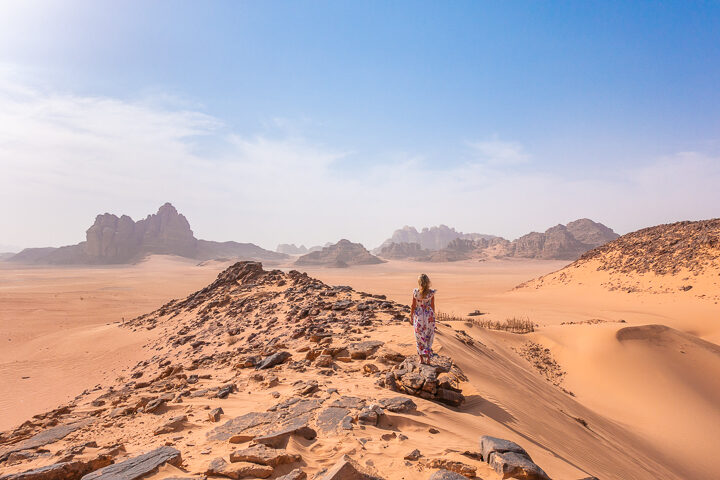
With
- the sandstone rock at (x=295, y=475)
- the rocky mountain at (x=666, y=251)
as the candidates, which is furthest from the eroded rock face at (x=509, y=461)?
the rocky mountain at (x=666, y=251)

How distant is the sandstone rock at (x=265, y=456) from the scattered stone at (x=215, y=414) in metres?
1.64

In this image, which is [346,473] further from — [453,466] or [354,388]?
[354,388]

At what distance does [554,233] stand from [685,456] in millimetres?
108109

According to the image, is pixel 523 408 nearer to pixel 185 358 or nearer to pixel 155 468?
pixel 155 468

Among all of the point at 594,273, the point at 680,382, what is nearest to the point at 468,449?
the point at 680,382

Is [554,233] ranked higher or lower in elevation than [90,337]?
higher

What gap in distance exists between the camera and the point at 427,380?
209 inches

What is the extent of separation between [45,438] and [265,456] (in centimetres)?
414

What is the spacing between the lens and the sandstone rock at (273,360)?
7544 mm

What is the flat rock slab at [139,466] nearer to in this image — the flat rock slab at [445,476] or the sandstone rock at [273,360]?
the flat rock slab at [445,476]

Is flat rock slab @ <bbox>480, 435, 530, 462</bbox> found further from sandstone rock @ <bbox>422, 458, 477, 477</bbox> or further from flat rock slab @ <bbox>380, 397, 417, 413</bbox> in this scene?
flat rock slab @ <bbox>380, 397, 417, 413</bbox>

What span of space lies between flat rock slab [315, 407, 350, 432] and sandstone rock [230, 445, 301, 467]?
0.78 meters

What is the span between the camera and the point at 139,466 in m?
3.44

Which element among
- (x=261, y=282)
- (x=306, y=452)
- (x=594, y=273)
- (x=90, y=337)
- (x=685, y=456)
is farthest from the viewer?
(x=594, y=273)
